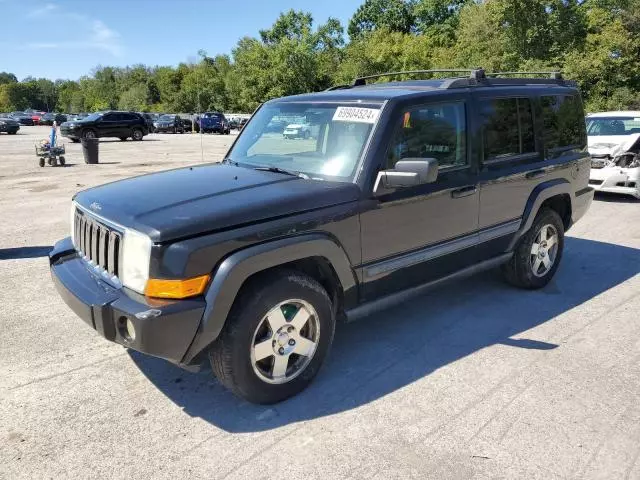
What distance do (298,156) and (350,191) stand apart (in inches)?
28.3

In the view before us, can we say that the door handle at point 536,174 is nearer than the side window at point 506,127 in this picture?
No

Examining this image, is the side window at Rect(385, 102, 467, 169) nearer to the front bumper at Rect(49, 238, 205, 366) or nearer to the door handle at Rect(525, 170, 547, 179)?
the door handle at Rect(525, 170, 547, 179)

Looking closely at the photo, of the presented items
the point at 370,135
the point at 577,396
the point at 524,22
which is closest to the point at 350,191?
the point at 370,135

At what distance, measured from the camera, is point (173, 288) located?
2.72m

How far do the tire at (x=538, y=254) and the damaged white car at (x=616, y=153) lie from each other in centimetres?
498

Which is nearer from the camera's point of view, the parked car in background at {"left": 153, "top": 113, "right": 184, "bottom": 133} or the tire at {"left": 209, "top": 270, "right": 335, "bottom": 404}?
the tire at {"left": 209, "top": 270, "right": 335, "bottom": 404}

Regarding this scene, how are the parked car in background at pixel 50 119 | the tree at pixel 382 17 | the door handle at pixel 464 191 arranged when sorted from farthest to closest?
the tree at pixel 382 17 → the parked car in background at pixel 50 119 → the door handle at pixel 464 191

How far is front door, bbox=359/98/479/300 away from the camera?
3.54 m

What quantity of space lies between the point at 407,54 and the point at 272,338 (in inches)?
1937

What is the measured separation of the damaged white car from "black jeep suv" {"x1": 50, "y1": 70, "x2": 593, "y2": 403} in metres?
5.55

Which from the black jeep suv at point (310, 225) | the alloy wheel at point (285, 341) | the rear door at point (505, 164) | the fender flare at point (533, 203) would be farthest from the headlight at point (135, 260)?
the fender flare at point (533, 203)

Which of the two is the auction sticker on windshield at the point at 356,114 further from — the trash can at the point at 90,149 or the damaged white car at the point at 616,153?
the trash can at the point at 90,149

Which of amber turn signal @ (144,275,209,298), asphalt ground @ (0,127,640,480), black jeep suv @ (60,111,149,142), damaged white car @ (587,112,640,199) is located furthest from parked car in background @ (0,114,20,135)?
amber turn signal @ (144,275,209,298)

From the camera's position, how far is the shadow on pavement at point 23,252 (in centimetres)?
633
